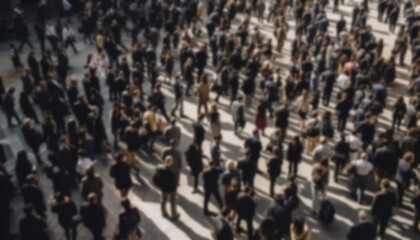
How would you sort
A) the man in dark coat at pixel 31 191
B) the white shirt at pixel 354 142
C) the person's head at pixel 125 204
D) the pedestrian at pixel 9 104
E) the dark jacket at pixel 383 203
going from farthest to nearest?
the pedestrian at pixel 9 104 < the white shirt at pixel 354 142 < the man in dark coat at pixel 31 191 < the dark jacket at pixel 383 203 < the person's head at pixel 125 204

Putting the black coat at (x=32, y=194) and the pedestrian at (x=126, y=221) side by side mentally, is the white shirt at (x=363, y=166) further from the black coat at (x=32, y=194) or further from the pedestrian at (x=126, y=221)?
the black coat at (x=32, y=194)

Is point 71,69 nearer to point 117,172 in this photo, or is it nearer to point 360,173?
point 117,172

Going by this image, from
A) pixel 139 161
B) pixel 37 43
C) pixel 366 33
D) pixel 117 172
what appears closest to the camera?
pixel 117 172

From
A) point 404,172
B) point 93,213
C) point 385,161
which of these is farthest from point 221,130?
point 93,213

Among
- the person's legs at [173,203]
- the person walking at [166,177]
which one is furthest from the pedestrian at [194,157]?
the person's legs at [173,203]

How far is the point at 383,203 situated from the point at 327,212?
1.34m

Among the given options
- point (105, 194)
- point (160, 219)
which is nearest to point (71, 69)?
point (105, 194)

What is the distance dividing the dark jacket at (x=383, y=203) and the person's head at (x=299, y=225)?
83.9 inches

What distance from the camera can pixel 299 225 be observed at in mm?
8438

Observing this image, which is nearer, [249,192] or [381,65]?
[249,192]

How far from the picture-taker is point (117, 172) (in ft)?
34.6

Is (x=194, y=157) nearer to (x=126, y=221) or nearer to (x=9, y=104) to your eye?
(x=126, y=221)

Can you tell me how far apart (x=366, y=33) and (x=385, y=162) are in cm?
968

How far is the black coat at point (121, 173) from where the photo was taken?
10500 millimetres
